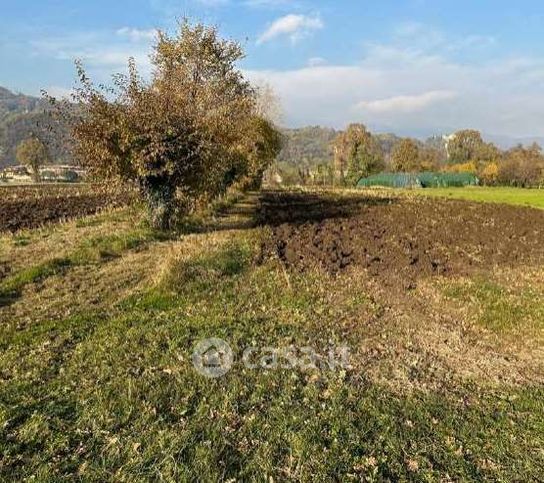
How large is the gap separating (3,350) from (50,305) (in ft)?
6.43

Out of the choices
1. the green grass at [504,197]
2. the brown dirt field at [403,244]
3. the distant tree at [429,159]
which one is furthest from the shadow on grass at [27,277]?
the distant tree at [429,159]

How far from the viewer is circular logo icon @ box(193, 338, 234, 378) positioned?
20.7 ft

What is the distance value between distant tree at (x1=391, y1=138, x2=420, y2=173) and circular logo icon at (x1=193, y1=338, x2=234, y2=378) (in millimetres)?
101675

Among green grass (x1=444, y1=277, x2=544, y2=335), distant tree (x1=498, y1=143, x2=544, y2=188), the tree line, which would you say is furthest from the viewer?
the tree line

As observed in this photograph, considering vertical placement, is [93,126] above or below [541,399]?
above

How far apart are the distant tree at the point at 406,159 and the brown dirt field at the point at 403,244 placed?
8128 cm

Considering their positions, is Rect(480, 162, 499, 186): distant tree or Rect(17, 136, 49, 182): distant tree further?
Rect(480, 162, 499, 186): distant tree

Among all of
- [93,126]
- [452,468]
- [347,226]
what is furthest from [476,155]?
[452,468]

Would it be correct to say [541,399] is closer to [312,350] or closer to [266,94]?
[312,350]

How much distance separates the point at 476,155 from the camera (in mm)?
118875

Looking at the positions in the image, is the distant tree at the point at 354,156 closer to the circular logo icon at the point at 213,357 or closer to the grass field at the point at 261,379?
the grass field at the point at 261,379

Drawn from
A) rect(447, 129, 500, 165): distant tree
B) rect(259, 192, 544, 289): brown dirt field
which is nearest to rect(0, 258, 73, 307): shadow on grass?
rect(259, 192, 544, 289): brown dirt field

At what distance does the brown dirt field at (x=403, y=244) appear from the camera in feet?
41.1

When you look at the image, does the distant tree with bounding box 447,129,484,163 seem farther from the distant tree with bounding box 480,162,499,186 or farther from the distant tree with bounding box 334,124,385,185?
the distant tree with bounding box 334,124,385,185
